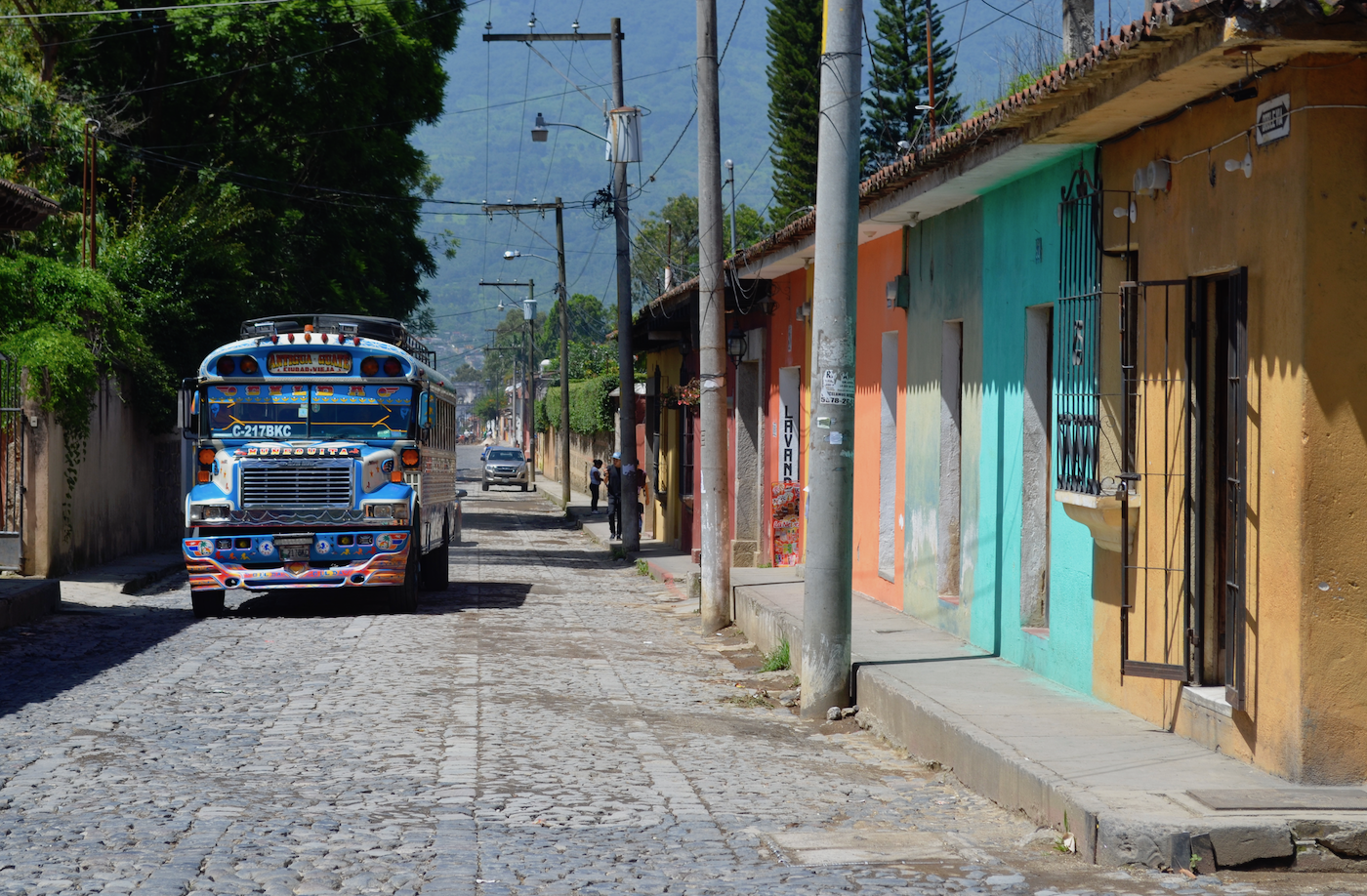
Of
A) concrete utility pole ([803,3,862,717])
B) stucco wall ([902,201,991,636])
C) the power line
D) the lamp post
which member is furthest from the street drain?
the lamp post

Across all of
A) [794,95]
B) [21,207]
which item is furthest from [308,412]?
[794,95]

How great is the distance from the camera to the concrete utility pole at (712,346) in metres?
14.9

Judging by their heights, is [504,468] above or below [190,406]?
below

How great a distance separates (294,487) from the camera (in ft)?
50.3

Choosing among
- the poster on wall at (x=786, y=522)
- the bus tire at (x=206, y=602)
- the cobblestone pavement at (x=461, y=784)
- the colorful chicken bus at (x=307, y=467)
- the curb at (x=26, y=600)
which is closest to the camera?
the cobblestone pavement at (x=461, y=784)

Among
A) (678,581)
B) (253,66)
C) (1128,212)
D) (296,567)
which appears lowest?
(678,581)

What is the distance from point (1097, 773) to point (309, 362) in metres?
11.2

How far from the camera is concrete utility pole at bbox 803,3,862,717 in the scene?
9.84 metres

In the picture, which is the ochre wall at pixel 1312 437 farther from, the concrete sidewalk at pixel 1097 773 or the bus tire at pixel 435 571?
the bus tire at pixel 435 571

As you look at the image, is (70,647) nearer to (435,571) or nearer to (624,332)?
(435,571)

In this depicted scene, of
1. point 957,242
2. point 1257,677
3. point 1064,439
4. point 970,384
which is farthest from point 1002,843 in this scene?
point 957,242

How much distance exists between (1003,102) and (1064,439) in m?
2.13

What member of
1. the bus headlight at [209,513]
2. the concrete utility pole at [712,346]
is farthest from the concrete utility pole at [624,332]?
the bus headlight at [209,513]

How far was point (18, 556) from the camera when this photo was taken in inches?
699
